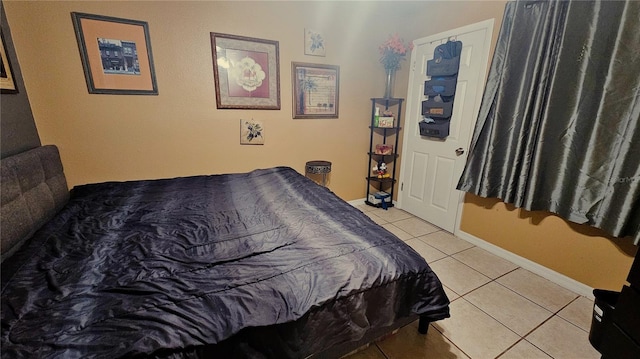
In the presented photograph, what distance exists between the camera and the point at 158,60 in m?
2.38

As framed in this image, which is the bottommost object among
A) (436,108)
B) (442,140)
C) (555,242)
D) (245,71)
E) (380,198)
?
(380,198)

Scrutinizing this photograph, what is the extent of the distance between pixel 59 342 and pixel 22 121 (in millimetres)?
2058

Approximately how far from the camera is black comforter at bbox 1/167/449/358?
0.88 m

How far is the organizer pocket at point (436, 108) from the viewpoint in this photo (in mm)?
2785

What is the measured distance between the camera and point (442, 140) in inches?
116

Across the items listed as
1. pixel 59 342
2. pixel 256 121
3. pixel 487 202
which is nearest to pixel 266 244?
pixel 59 342

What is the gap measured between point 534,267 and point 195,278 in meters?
2.68

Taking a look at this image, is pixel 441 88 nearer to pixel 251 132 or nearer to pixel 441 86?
pixel 441 86

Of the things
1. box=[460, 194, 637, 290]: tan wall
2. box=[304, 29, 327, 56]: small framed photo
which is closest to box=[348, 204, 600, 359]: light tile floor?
box=[460, 194, 637, 290]: tan wall

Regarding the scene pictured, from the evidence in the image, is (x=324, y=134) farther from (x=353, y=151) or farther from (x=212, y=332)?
(x=212, y=332)

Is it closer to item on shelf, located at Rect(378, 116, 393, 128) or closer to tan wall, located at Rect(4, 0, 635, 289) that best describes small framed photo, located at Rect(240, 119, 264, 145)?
tan wall, located at Rect(4, 0, 635, 289)

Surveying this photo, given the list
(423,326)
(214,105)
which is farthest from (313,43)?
(423,326)

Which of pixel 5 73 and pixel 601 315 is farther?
pixel 5 73

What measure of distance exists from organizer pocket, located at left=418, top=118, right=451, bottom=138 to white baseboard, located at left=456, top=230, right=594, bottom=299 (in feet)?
3.62
